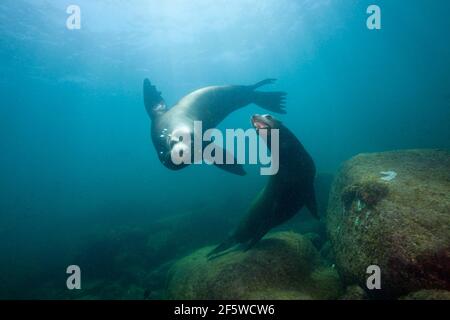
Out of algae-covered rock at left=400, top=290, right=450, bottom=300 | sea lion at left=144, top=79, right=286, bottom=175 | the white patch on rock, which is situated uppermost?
sea lion at left=144, top=79, right=286, bottom=175

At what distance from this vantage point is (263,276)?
168 inches

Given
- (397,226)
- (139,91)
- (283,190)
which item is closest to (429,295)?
(397,226)

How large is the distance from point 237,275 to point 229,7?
29.7 meters

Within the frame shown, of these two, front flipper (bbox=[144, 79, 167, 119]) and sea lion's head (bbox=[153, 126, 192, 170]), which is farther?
front flipper (bbox=[144, 79, 167, 119])

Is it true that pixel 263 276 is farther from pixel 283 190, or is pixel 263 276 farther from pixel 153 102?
pixel 153 102

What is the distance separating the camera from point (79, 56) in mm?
31219

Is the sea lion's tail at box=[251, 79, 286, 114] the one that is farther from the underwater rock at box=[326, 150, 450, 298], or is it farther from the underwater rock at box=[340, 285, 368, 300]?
the underwater rock at box=[340, 285, 368, 300]

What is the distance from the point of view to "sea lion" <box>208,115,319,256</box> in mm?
4535

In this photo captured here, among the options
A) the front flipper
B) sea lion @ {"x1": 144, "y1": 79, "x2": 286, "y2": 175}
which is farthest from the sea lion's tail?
the front flipper

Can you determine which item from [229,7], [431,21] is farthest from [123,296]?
[431,21]

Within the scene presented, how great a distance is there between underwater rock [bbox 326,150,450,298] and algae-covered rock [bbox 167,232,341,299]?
448mm

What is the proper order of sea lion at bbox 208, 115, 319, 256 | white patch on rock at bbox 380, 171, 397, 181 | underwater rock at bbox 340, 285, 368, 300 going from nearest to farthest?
underwater rock at bbox 340, 285, 368, 300 → white patch on rock at bbox 380, 171, 397, 181 → sea lion at bbox 208, 115, 319, 256

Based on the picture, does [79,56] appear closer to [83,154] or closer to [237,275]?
[237,275]

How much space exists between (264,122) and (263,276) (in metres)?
2.07
